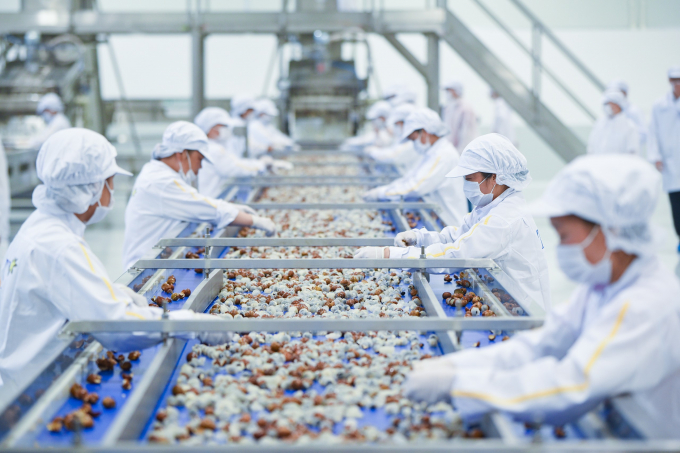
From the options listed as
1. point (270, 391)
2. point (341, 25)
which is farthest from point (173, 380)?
point (341, 25)

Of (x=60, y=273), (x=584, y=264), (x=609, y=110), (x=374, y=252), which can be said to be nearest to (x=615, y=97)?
(x=609, y=110)

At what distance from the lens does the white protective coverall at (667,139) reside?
19.6 feet

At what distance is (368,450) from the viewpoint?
3.64 ft

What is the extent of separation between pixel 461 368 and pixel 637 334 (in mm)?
391

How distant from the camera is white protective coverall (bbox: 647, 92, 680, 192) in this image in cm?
596

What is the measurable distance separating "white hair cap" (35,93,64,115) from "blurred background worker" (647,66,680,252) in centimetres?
739

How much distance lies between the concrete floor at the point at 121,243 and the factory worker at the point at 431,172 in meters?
0.85

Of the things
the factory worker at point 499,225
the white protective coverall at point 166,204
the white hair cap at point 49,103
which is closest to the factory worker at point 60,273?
the factory worker at point 499,225

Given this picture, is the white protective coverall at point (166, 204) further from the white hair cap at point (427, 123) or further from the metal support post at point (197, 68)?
the metal support post at point (197, 68)

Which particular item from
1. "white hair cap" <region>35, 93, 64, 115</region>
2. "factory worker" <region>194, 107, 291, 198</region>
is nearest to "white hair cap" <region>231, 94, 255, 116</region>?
"factory worker" <region>194, 107, 291, 198</region>

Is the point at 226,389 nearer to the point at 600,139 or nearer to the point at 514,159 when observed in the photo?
the point at 514,159

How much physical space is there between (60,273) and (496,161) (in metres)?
1.71

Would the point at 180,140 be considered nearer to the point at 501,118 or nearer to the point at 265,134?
the point at 265,134

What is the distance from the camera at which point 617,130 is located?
7105mm
